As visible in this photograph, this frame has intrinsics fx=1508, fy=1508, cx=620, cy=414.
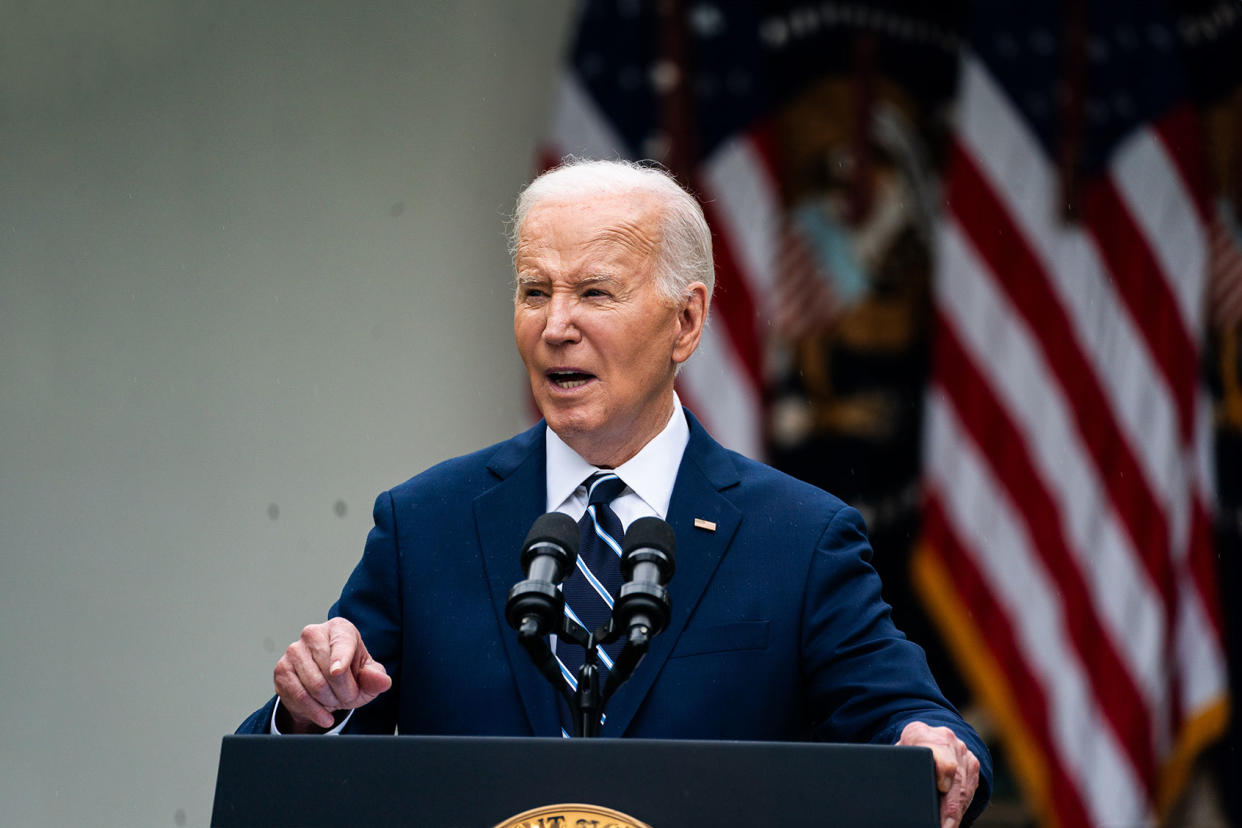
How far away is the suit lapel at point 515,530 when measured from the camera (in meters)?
1.87

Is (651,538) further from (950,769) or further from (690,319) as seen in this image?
(690,319)

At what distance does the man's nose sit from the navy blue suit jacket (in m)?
0.22

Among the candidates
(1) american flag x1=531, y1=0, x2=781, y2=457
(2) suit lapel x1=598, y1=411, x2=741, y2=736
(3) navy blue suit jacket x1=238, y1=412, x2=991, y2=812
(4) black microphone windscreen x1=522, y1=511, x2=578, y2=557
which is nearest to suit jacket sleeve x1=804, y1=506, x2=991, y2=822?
(3) navy blue suit jacket x1=238, y1=412, x2=991, y2=812

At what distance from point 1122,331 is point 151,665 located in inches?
108

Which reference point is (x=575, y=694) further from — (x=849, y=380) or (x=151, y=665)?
(x=849, y=380)

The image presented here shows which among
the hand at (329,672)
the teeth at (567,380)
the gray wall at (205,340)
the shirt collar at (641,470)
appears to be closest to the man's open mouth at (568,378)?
the teeth at (567,380)

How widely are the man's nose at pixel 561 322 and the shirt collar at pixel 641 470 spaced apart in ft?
0.63

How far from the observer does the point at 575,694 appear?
155 cm

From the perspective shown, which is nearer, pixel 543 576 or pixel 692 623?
pixel 543 576

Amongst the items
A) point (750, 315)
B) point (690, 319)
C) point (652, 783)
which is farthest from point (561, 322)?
point (750, 315)

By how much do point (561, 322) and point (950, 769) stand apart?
2.48ft

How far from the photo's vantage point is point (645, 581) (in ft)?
4.95

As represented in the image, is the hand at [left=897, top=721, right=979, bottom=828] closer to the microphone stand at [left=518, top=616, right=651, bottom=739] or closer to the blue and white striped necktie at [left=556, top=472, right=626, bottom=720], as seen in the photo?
the microphone stand at [left=518, top=616, right=651, bottom=739]

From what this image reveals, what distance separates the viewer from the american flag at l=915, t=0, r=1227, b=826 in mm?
4145
